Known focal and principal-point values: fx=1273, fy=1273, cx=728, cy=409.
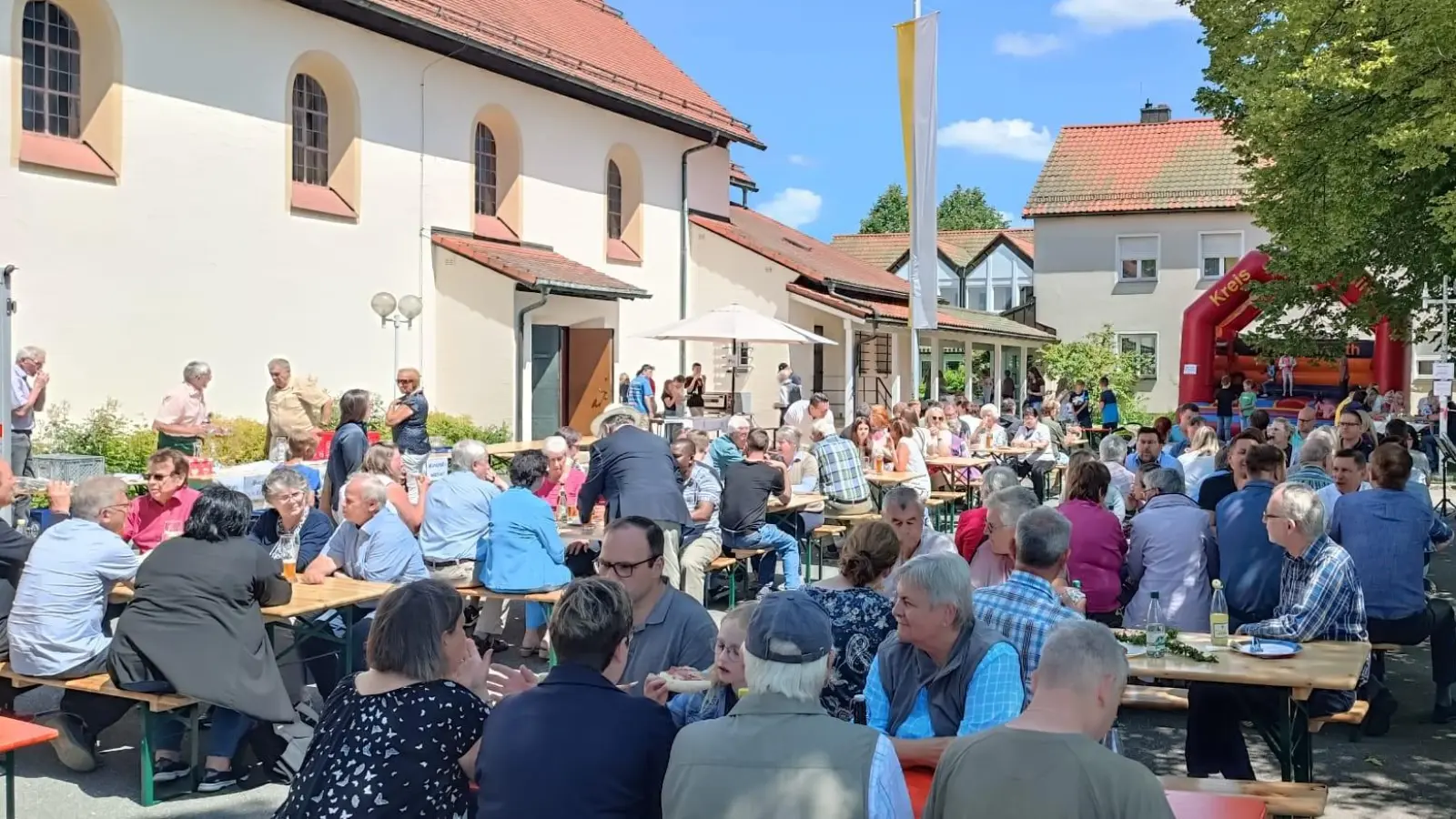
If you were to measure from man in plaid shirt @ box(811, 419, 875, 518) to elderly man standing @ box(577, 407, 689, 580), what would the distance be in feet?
10.1

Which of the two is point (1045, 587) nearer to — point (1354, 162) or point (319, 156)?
point (1354, 162)

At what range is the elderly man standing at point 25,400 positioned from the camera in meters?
11.7

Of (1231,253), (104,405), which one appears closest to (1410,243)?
(104,405)

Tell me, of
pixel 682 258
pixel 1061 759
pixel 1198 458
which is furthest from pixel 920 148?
pixel 682 258

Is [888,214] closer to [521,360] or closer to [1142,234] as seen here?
[1142,234]

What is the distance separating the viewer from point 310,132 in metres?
17.6

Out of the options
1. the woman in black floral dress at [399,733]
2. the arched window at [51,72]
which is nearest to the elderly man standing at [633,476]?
the woman in black floral dress at [399,733]

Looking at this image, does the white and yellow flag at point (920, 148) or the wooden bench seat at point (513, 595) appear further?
the white and yellow flag at point (920, 148)

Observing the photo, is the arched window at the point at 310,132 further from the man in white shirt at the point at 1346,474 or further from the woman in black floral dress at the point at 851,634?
the woman in black floral dress at the point at 851,634

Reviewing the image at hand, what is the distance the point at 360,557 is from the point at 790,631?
4.64 meters

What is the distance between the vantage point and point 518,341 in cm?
1989

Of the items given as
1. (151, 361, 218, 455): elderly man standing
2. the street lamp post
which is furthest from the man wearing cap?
the street lamp post

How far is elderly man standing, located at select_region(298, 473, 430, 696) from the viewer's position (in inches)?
280

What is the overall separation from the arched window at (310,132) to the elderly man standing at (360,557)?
37.4ft
